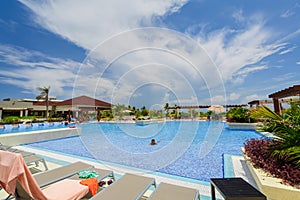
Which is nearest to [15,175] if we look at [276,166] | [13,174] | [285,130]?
[13,174]

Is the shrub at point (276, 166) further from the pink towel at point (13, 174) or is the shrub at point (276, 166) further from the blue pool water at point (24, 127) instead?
the blue pool water at point (24, 127)

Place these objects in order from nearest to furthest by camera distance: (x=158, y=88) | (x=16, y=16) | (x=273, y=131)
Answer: (x=273, y=131)
(x=16, y=16)
(x=158, y=88)

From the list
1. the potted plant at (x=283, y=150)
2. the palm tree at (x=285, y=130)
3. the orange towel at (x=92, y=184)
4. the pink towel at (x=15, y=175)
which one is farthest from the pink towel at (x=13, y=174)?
the palm tree at (x=285, y=130)

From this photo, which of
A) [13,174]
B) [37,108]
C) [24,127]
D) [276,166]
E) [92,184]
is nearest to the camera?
[13,174]

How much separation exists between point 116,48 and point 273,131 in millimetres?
5860

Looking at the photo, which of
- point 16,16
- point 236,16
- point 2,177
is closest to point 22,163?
point 2,177

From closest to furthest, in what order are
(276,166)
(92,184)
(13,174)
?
(13,174)
(92,184)
(276,166)

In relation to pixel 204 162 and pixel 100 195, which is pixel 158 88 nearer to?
pixel 204 162

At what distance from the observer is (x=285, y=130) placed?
272 cm

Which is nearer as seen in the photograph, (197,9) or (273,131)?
(273,131)

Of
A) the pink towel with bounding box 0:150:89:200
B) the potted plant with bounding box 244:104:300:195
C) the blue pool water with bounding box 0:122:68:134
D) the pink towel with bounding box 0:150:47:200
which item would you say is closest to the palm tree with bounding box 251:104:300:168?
the potted plant with bounding box 244:104:300:195

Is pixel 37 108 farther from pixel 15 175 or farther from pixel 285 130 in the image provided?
pixel 285 130

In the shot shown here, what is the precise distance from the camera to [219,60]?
28.2 feet

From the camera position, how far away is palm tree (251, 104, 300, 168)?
2.44m
